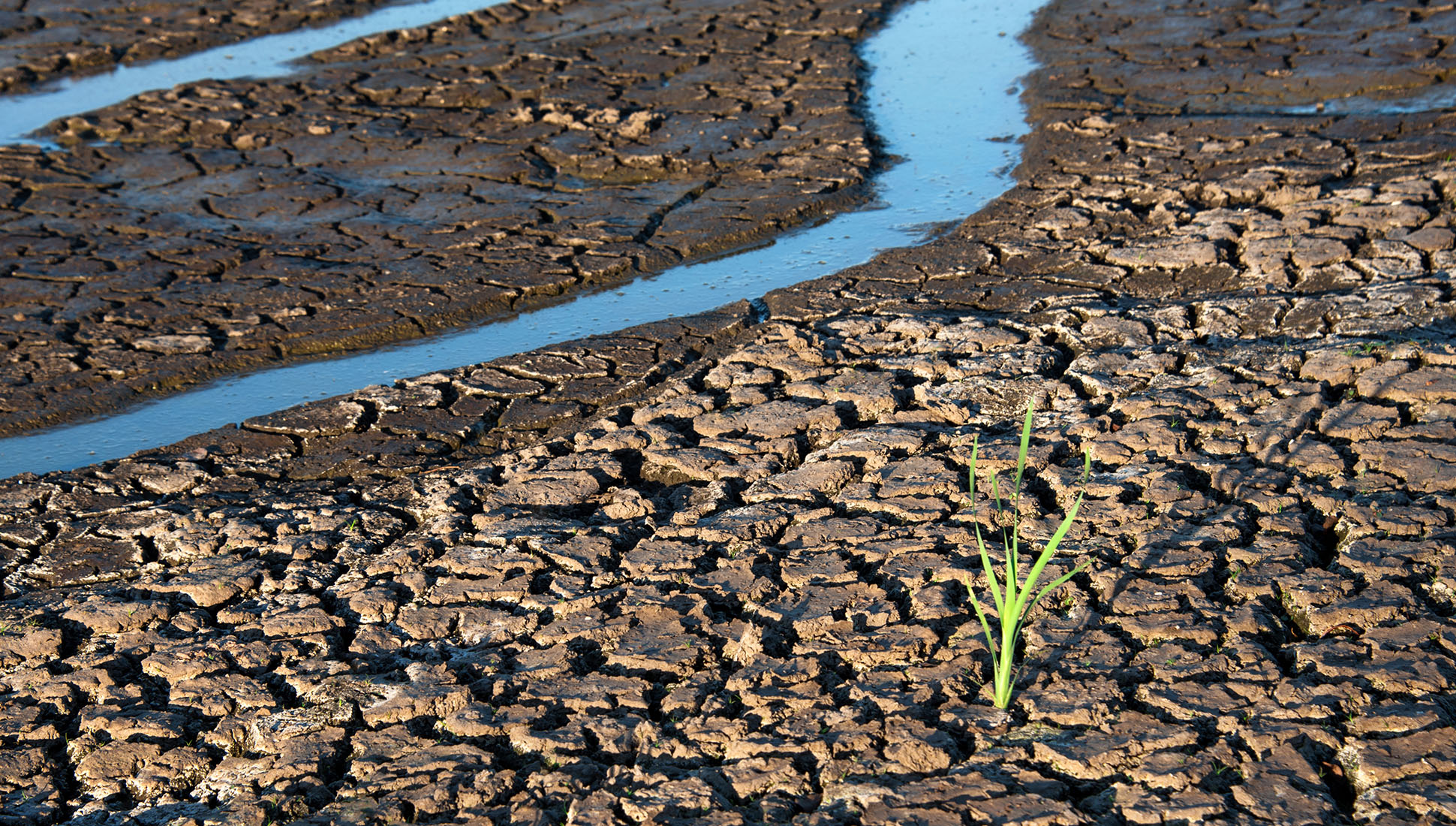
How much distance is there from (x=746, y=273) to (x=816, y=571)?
293 centimetres

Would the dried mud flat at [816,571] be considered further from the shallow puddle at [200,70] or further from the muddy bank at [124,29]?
the muddy bank at [124,29]

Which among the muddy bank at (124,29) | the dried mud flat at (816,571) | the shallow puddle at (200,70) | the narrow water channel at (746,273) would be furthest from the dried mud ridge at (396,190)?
the muddy bank at (124,29)

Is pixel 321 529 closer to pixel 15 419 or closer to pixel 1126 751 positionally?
pixel 15 419

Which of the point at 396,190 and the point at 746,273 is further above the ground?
the point at 396,190

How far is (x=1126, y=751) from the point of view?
8.43ft

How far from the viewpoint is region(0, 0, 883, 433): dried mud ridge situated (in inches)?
222

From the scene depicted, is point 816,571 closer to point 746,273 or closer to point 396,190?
point 746,273

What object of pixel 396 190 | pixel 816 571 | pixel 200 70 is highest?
pixel 200 70

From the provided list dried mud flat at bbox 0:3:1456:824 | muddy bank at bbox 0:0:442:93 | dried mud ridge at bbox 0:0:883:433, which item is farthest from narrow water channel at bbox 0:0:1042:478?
muddy bank at bbox 0:0:442:93

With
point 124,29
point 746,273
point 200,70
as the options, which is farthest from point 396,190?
point 124,29

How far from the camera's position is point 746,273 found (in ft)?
19.6

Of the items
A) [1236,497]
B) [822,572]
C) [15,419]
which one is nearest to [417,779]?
[822,572]

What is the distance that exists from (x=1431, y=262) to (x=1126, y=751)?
3.37m

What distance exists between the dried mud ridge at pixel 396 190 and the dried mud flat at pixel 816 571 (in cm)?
105
